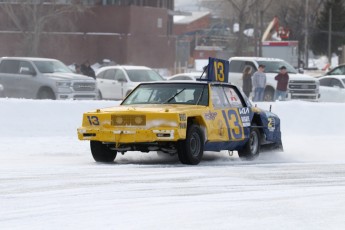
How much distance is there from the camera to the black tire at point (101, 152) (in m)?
16.3

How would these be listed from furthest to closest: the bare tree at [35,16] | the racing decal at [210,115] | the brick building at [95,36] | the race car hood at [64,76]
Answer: the brick building at [95,36], the bare tree at [35,16], the race car hood at [64,76], the racing decal at [210,115]

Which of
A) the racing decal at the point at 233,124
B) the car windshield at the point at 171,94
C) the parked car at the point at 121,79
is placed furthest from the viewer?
the parked car at the point at 121,79

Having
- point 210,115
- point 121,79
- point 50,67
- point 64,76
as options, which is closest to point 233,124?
point 210,115

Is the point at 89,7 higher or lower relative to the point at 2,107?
higher

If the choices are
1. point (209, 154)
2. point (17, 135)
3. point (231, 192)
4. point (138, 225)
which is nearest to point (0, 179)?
point (231, 192)

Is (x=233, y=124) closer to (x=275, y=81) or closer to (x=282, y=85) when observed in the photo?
(x=282, y=85)

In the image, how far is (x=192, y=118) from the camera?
52.5 feet

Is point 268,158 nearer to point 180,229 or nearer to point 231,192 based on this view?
point 231,192

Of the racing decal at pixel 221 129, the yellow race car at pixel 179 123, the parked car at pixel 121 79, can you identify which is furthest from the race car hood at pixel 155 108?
the parked car at pixel 121 79

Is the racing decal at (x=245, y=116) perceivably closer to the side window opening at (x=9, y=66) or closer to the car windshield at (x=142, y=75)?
the side window opening at (x=9, y=66)

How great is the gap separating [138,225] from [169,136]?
5.89m

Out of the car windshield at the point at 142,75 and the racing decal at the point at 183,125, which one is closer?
the racing decal at the point at 183,125

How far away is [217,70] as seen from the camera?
707 inches

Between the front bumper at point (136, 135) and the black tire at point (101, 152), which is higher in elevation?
the front bumper at point (136, 135)
